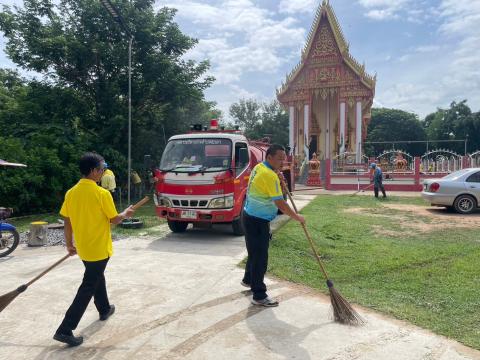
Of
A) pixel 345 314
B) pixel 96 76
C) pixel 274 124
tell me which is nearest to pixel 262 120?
pixel 274 124

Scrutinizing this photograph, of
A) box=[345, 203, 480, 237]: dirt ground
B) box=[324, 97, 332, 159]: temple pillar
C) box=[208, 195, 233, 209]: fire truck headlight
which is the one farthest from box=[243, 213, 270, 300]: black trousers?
box=[324, 97, 332, 159]: temple pillar

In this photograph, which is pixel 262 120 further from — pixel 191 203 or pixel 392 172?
pixel 191 203

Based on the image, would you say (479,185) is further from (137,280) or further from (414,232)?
(137,280)

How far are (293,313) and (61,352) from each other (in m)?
2.22

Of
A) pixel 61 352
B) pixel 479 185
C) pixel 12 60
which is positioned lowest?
pixel 61 352

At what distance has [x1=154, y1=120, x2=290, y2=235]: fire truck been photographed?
739 cm

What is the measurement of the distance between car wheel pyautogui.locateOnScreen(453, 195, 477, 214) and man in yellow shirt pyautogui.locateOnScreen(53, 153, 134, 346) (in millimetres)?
Answer: 10765

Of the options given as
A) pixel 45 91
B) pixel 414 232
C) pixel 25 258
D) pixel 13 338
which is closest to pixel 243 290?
pixel 13 338

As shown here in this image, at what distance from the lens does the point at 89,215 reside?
338 centimetres

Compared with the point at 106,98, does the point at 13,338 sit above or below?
below

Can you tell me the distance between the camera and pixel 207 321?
3824 mm

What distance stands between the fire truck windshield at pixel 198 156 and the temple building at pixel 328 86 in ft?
67.8

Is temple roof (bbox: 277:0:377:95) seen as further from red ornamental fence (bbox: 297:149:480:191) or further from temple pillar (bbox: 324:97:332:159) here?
red ornamental fence (bbox: 297:149:480:191)

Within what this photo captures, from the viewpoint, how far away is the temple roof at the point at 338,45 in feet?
89.9
